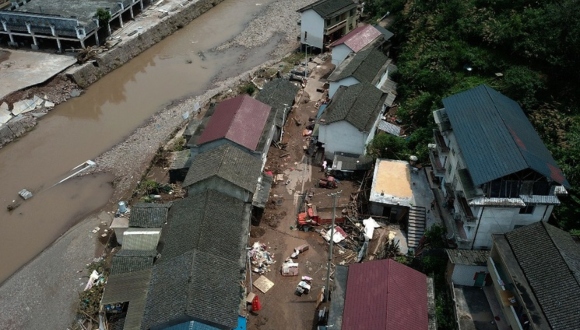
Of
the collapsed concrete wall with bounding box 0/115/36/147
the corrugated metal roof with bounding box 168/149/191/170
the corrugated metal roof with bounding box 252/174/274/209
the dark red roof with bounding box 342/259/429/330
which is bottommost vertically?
the collapsed concrete wall with bounding box 0/115/36/147

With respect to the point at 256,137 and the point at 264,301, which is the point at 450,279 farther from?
the point at 256,137

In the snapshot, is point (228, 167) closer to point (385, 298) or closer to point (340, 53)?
point (385, 298)

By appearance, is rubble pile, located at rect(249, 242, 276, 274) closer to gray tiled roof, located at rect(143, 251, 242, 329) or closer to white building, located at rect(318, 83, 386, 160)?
gray tiled roof, located at rect(143, 251, 242, 329)

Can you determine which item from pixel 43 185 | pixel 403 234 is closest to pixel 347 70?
pixel 403 234

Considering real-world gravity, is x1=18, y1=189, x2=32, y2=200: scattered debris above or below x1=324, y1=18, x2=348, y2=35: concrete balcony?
below

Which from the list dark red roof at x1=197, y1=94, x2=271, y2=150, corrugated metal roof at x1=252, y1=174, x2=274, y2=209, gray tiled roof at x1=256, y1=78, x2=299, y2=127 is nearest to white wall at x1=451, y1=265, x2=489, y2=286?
corrugated metal roof at x1=252, y1=174, x2=274, y2=209
